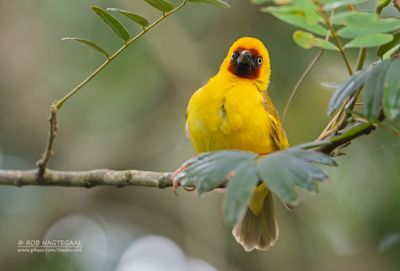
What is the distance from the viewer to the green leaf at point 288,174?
146 cm

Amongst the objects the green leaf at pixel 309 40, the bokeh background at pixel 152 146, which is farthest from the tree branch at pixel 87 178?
the bokeh background at pixel 152 146

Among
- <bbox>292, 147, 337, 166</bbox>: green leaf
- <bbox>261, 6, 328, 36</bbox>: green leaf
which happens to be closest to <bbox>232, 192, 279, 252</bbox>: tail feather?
<bbox>261, 6, 328, 36</bbox>: green leaf

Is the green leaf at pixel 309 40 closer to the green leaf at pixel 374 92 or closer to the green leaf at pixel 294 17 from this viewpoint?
the green leaf at pixel 294 17

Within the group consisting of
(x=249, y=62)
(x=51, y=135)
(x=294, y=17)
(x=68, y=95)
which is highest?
(x=294, y=17)

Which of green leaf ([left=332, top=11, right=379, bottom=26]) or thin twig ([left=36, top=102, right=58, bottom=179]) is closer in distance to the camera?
green leaf ([left=332, top=11, right=379, bottom=26])

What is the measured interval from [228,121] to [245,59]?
27.0 inches

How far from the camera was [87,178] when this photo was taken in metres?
2.54

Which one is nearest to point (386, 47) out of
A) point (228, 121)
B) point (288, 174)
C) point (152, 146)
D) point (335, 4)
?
point (335, 4)

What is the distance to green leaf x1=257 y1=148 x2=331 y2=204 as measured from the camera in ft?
4.78

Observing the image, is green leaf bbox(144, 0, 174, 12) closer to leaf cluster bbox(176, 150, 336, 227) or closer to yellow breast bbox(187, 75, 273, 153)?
leaf cluster bbox(176, 150, 336, 227)

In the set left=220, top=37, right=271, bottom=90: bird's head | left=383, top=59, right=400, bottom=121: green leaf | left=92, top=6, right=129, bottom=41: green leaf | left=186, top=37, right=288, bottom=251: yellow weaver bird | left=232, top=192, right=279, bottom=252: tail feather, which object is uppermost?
left=92, top=6, right=129, bottom=41: green leaf

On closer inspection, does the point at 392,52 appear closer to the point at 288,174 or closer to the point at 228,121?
the point at 288,174

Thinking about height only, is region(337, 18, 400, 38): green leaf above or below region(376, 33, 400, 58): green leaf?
above

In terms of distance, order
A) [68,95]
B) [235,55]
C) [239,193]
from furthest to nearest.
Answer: [235,55]
[68,95]
[239,193]
